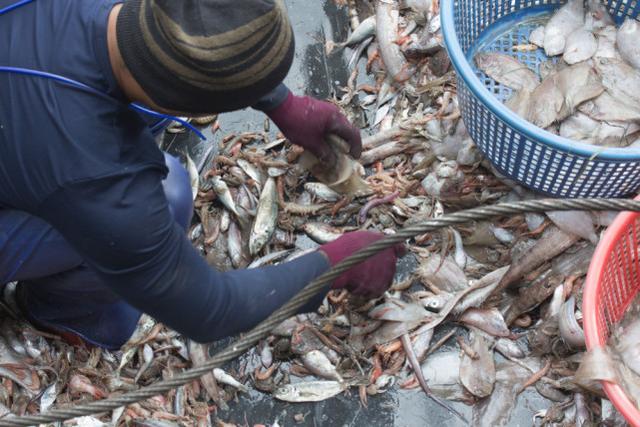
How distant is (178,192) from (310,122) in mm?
625

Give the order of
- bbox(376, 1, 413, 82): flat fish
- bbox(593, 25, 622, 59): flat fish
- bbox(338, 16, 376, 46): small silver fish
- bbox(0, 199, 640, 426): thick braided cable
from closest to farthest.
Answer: bbox(0, 199, 640, 426): thick braided cable < bbox(593, 25, 622, 59): flat fish < bbox(376, 1, 413, 82): flat fish < bbox(338, 16, 376, 46): small silver fish

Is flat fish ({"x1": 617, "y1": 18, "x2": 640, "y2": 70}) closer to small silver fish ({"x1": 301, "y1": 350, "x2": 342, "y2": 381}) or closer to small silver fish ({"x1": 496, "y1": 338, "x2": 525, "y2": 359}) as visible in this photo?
small silver fish ({"x1": 496, "y1": 338, "x2": 525, "y2": 359})

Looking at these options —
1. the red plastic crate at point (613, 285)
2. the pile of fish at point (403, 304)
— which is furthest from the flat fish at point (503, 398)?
the red plastic crate at point (613, 285)

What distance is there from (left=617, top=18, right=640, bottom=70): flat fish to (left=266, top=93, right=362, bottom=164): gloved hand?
1.19 m

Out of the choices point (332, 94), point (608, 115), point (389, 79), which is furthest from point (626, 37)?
point (332, 94)

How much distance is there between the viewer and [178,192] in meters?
2.69

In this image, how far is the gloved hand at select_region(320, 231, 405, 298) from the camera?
2.38 metres

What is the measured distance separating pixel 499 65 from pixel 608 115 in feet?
1.75

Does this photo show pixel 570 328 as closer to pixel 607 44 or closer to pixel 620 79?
pixel 620 79

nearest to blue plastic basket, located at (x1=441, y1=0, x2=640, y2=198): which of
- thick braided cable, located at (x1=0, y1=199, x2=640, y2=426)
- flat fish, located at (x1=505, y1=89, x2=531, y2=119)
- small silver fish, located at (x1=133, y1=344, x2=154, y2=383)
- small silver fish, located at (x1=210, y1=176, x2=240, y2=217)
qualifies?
flat fish, located at (x1=505, y1=89, x2=531, y2=119)

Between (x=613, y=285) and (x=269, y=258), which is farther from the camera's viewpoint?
(x=269, y=258)

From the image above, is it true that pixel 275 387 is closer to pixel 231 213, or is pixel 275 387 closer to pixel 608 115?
pixel 231 213

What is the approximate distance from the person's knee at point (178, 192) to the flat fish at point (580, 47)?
1747 mm

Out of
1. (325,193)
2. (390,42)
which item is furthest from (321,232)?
(390,42)
